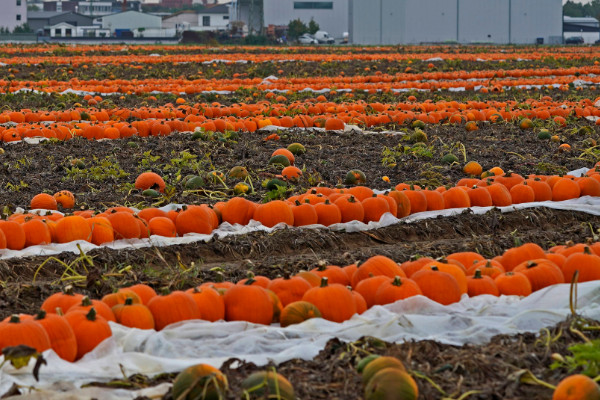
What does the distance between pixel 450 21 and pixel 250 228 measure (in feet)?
217

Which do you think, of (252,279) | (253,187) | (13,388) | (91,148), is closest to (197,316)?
(252,279)

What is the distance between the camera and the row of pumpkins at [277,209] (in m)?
7.16

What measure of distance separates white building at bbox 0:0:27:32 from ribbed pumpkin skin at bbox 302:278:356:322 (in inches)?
3941

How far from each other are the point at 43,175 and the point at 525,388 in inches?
290

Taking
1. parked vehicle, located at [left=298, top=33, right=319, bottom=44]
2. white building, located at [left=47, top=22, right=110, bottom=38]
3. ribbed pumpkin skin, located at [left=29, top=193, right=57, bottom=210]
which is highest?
white building, located at [left=47, top=22, right=110, bottom=38]

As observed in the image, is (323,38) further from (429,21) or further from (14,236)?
(14,236)

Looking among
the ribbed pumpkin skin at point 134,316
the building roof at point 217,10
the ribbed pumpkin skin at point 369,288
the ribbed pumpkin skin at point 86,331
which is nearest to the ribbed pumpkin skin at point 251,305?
the ribbed pumpkin skin at point 134,316

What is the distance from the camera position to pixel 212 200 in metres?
8.76

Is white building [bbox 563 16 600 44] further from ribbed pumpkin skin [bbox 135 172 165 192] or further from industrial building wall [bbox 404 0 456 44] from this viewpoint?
ribbed pumpkin skin [bbox 135 172 165 192]

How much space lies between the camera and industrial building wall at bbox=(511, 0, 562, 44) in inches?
2815

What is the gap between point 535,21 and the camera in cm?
7231

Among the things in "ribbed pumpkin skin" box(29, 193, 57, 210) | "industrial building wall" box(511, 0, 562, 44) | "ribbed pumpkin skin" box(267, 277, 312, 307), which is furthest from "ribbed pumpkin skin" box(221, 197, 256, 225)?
"industrial building wall" box(511, 0, 562, 44)

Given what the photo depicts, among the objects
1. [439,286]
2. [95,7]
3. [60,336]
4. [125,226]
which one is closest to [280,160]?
[125,226]

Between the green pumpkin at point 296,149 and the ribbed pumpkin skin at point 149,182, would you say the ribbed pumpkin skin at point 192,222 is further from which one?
the green pumpkin at point 296,149
